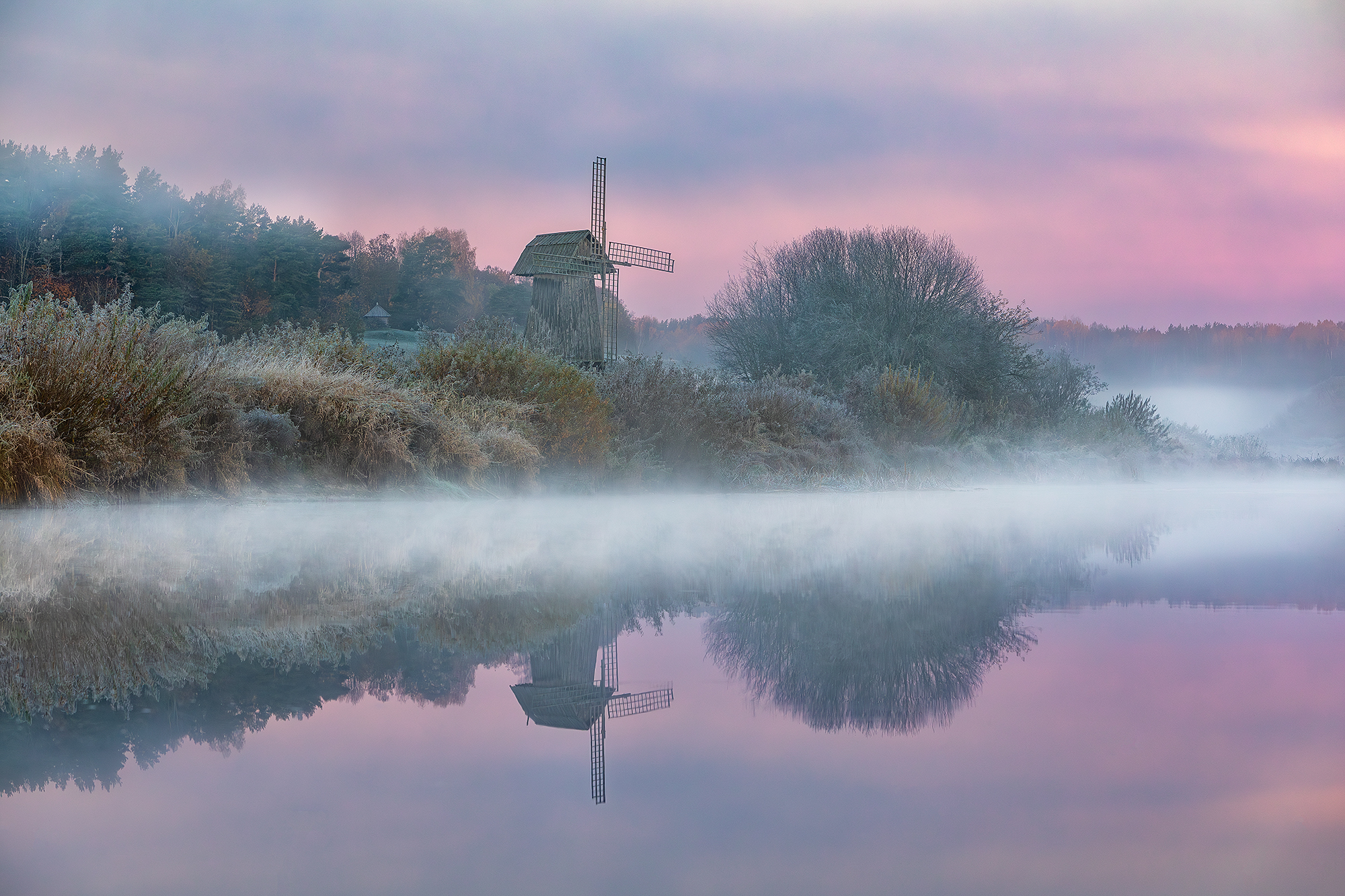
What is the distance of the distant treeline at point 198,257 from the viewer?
55344 mm

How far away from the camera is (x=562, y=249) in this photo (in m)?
38.9

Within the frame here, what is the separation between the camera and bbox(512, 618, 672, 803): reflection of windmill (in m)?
3.42

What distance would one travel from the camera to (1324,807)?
2.72m

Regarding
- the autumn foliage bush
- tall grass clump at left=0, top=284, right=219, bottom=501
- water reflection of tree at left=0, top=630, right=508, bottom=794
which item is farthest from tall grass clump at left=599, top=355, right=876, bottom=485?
water reflection of tree at left=0, top=630, right=508, bottom=794

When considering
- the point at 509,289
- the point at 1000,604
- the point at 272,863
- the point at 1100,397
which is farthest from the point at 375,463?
the point at 509,289

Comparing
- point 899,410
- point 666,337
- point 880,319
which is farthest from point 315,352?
point 666,337

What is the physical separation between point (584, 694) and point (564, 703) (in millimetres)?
176

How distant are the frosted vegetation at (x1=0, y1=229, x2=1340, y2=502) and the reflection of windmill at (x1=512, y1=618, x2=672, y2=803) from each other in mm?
7806

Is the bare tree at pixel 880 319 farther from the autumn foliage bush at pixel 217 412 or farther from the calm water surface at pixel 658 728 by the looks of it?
the calm water surface at pixel 658 728

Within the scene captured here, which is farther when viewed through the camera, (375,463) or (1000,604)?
(375,463)

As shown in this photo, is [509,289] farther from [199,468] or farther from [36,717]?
[36,717]

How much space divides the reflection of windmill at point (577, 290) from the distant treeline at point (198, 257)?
18671 mm

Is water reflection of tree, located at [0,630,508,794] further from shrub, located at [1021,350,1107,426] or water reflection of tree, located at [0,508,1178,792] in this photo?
shrub, located at [1021,350,1107,426]

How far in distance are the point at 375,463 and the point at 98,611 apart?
8.90 metres
